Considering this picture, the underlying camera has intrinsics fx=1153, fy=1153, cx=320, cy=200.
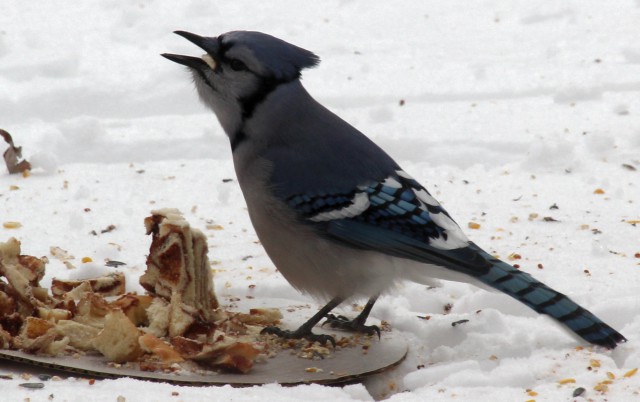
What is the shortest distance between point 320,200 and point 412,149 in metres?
1.89

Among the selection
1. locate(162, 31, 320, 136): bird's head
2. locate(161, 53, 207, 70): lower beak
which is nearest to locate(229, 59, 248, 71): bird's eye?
locate(162, 31, 320, 136): bird's head

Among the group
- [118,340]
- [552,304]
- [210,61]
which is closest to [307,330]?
[118,340]

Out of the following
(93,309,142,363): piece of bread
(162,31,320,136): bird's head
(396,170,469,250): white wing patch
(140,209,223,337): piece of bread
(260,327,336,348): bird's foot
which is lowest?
(260,327,336,348): bird's foot

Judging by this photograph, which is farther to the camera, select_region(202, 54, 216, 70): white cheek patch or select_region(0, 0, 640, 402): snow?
select_region(202, 54, 216, 70): white cheek patch

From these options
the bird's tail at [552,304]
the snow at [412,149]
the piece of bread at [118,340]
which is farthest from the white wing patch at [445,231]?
the piece of bread at [118,340]

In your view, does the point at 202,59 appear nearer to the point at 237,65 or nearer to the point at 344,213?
the point at 237,65

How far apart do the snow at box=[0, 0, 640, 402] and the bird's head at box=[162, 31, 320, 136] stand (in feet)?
2.27

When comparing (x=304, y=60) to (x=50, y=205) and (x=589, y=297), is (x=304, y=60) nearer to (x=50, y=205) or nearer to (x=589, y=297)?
(x=589, y=297)

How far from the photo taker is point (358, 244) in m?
3.42

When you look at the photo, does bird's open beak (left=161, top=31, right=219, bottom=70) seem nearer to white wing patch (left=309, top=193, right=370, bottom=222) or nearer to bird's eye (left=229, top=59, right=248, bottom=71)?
bird's eye (left=229, top=59, right=248, bottom=71)

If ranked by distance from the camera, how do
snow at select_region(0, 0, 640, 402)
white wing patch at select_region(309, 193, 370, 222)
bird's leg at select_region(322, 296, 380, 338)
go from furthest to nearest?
bird's leg at select_region(322, 296, 380, 338), white wing patch at select_region(309, 193, 370, 222), snow at select_region(0, 0, 640, 402)

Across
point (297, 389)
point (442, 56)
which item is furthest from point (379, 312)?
point (442, 56)

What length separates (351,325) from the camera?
3.62m

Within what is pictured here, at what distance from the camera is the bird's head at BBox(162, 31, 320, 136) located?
3.50 metres
